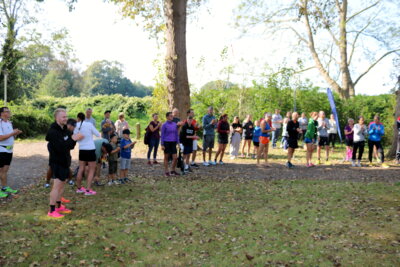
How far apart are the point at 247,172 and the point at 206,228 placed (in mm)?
5817

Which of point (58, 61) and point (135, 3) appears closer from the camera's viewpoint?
point (135, 3)

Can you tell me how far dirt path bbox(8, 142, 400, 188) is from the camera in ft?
35.5

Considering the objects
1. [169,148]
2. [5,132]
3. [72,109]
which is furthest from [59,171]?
[72,109]

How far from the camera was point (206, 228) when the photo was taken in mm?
6266

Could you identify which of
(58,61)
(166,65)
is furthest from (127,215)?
(58,61)

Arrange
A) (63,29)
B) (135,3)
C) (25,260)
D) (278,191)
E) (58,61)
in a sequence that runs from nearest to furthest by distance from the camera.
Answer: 1. (25,260)
2. (278,191)
3. (135,3)
4. (63,29)
5. (58,61)

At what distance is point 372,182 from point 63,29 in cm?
2846

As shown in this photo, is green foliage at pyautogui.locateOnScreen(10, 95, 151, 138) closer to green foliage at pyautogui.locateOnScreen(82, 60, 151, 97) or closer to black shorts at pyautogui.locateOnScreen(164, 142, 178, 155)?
black shorts at pyautogui.locateOnScreen(164, 142, 178, 155)

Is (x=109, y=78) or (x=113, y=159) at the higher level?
(x=109, y=78)

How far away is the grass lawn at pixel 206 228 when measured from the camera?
16.4 ft

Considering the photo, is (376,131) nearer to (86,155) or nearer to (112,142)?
(112,142)

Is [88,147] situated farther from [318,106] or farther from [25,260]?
[318,106]

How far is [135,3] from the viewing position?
1705 cm

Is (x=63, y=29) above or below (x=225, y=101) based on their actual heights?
above
